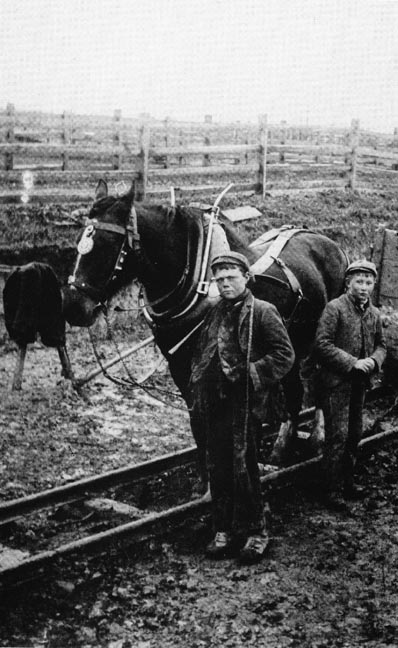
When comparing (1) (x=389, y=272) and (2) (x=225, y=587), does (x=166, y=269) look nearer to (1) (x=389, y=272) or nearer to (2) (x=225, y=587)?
(2) (x=225, y=587)

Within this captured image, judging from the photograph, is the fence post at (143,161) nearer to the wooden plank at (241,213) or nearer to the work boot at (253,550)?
the wooden plank at (241,213)

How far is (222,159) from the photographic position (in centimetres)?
2503

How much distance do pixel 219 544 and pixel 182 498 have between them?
1013mm

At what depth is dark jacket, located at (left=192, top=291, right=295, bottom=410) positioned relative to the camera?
16.8ft

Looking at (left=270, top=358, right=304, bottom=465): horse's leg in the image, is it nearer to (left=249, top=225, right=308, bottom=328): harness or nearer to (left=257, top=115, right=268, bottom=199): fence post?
(left=249, top=225, right=308, bottom=328): harness

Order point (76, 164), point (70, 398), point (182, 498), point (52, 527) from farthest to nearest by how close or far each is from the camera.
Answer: point (76, 164)
point (70, 398)
point (182, 498)
point (52, 527)

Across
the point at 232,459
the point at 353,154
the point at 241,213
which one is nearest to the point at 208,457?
the point at 232,459

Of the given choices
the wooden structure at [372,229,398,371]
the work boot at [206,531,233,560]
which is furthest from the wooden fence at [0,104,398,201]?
the work boot at [206,531,233,560]

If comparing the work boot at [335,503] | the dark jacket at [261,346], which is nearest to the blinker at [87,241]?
the dark jacket at [261,346]

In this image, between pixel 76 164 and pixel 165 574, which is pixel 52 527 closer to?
pixel 165 574

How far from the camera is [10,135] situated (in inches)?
565

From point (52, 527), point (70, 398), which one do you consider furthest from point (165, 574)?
point (70, 398)

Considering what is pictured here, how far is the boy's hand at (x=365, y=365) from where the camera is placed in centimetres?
592

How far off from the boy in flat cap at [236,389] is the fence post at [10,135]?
9213mm
